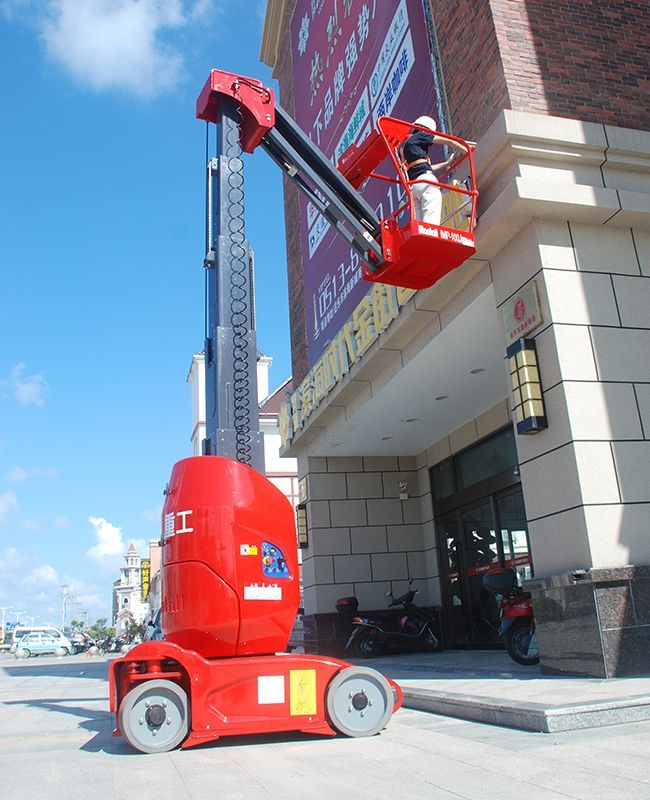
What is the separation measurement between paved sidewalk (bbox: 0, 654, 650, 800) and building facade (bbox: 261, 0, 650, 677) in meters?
2.02

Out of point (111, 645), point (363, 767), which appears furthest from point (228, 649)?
point (111, 645)

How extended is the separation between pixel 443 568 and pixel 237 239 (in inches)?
338

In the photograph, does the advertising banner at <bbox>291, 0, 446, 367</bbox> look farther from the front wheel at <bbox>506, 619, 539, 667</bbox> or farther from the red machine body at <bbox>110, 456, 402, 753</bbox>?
the red machine body at <bbox>110, 456, 402, 753</bbox>

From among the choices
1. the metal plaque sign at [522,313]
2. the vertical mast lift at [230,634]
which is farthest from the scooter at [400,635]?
the vertical mast lift at [230,634]

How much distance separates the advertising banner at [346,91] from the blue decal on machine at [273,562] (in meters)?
5.82

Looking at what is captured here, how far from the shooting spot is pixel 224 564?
480 cm

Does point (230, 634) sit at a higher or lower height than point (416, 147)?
lower

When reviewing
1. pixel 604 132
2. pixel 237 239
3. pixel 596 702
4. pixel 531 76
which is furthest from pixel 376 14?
pixel 596 702

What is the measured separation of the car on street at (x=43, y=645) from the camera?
109 feet

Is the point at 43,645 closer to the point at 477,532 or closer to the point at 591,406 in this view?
the point at 477,532

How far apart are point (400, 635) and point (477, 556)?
2.01m

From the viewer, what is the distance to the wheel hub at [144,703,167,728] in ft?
14.5

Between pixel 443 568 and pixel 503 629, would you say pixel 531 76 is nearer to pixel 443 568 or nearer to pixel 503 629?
pixel 503 629

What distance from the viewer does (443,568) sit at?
13141mm
